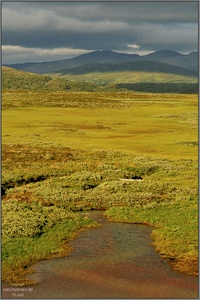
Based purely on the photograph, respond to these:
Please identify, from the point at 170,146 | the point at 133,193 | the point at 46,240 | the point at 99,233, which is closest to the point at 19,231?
the point at 46,240

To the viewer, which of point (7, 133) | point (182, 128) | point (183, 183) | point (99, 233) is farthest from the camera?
point (182, 128)

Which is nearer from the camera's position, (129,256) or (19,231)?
(129,256)

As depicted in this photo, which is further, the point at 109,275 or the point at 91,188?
the point at 91,188

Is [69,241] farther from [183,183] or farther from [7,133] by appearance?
[7,133]

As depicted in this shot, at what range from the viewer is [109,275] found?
25062 millimetres

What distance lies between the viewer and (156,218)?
35.6 metres

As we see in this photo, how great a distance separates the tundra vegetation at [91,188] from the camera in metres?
29.5

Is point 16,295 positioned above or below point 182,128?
below

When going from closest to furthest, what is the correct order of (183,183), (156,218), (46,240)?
(46,240), (156,218), (183,183)

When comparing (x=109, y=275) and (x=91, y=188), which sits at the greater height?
Result: (x=91, y=188)

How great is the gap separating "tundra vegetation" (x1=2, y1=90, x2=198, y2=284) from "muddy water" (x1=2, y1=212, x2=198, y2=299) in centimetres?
99

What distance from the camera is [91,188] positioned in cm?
4569

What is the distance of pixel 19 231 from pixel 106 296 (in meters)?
10.4

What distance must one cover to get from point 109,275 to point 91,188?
20.9 meters
